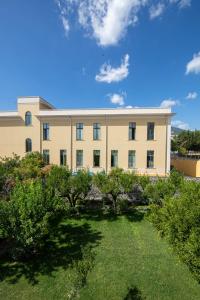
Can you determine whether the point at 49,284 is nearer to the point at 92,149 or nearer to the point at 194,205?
the point at 194,205

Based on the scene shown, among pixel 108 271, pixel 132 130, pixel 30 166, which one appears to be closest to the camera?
pixel 108 271

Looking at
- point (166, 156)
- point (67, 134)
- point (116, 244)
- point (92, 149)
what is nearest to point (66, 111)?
point (67, 134)

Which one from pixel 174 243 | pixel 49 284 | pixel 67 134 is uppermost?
pixel 67 134

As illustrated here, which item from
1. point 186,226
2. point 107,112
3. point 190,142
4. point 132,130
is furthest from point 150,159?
point 190,142

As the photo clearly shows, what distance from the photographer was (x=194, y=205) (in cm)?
603

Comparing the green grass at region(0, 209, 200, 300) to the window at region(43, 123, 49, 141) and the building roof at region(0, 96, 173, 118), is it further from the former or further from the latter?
the window at region(43, 123, 49, 141)

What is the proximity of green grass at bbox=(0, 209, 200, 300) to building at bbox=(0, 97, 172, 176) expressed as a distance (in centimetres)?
1537

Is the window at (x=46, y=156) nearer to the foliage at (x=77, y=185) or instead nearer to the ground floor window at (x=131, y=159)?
the ground floor window at (x=131, y=159)

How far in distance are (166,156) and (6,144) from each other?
2236 cm

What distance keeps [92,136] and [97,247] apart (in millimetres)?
18261

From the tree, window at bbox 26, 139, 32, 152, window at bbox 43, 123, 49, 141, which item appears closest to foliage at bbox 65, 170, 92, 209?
the tree

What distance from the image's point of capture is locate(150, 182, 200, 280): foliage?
18.4 ft

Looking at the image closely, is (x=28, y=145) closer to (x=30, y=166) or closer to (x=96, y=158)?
(x=30, y=166)

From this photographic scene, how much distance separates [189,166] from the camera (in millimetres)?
28625
